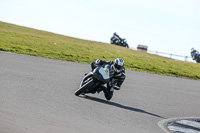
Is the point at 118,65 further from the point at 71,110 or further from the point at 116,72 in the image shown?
the point at 71,110

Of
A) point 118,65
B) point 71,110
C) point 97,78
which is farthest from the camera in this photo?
point 118,65

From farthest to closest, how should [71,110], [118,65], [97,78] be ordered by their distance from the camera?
[118,65] → [97,78] → [71,110]

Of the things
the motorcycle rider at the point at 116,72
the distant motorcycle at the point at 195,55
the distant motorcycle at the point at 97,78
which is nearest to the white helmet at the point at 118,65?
the motorcycle rider at the point at 116,72

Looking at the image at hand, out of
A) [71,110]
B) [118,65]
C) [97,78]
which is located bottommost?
[71,110]

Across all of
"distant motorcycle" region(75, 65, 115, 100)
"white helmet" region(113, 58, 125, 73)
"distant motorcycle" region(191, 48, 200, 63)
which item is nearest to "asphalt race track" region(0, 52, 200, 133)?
"distant motorcycle" region(75, 65, 115, 100)

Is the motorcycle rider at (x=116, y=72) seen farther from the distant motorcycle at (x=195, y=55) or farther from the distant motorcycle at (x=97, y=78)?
the distant motorcycle at (x=195, y=55)

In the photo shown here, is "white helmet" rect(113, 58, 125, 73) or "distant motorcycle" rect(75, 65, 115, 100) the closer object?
"distant motorcycle" rect(75, 65, 115, 100)

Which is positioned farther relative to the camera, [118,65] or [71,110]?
[118,65]

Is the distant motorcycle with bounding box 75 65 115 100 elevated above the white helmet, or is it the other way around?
the white helmet

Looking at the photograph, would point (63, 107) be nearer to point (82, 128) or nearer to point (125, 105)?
point (82, 128)

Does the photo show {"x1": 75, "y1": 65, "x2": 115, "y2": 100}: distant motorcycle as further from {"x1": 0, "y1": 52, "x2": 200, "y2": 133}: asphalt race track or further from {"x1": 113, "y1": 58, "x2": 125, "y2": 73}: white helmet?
{"x1": 0, "y1": 52, "x2": 200, "y2": 133}: asphalt race track

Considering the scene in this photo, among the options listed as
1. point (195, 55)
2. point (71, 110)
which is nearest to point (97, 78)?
point (71, 110)

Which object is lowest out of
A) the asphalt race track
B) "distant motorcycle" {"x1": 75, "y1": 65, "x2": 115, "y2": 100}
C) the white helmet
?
the asphalt race track

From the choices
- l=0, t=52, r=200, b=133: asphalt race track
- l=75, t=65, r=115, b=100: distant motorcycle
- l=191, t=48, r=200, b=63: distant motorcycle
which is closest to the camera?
l=0, t=52, r=200, b=133: asphalt race track
